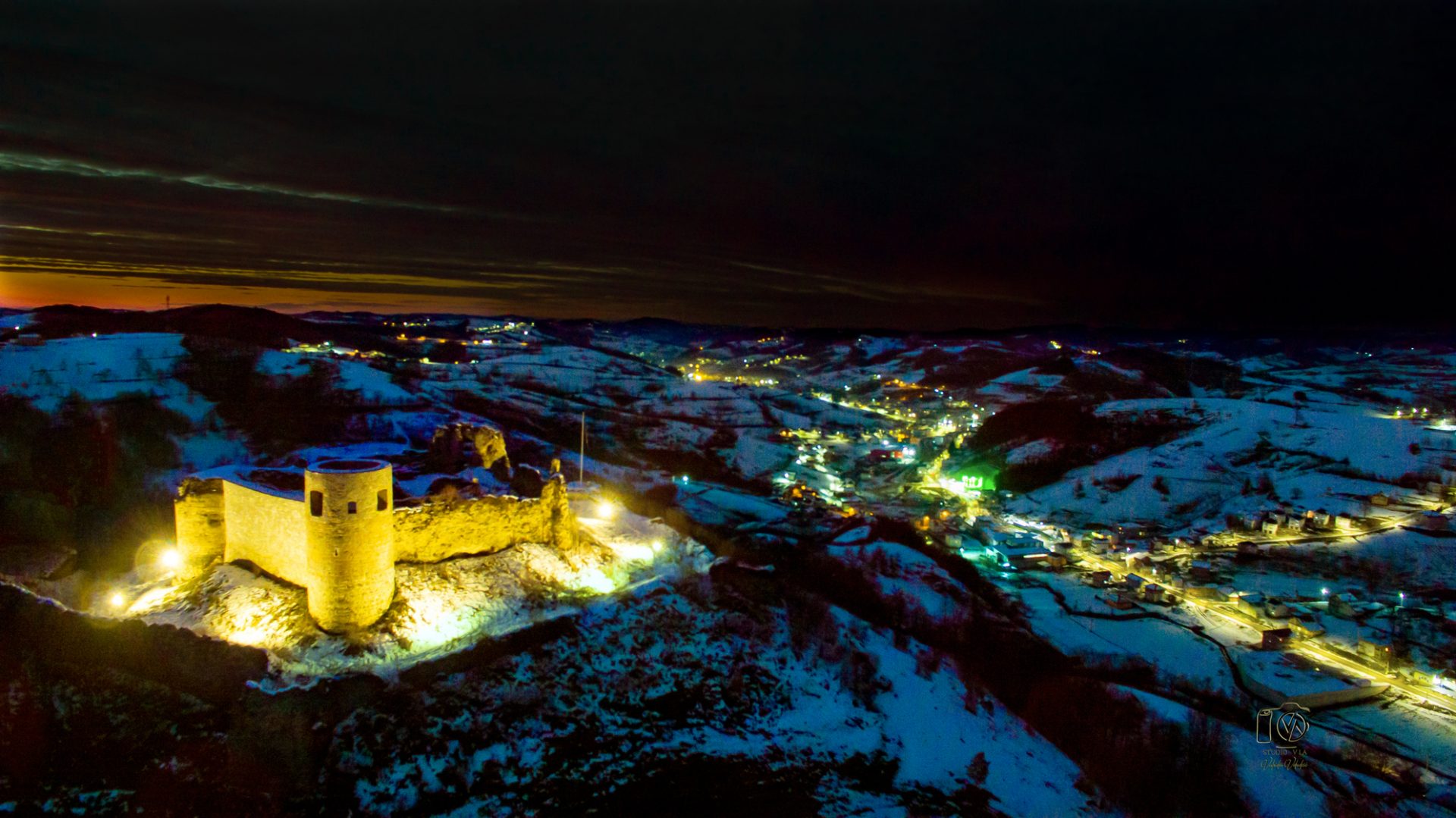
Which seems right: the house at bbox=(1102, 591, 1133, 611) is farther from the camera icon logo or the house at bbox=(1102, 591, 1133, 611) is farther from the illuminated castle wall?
the illuminated castle wall

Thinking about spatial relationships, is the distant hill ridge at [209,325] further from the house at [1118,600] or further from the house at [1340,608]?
the house at [1340,608]

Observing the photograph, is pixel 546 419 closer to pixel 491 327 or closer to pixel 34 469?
pixel 34 469

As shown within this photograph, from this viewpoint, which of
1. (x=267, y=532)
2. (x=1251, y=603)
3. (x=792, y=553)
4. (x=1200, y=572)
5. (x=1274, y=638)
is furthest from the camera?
(x=1200, y=572)

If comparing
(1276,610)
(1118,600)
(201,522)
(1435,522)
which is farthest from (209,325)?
(1435,522)

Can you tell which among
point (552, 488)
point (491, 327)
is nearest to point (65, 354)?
point (552, 488)

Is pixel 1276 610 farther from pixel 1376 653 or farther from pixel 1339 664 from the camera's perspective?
pixel 1339 664

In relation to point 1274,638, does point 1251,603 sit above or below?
below

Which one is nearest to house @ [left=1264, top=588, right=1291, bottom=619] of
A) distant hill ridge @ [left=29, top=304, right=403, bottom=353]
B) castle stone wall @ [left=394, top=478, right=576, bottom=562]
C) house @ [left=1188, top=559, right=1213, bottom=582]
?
house @ [left=1188, top=559, right=1213, bottom=582]
